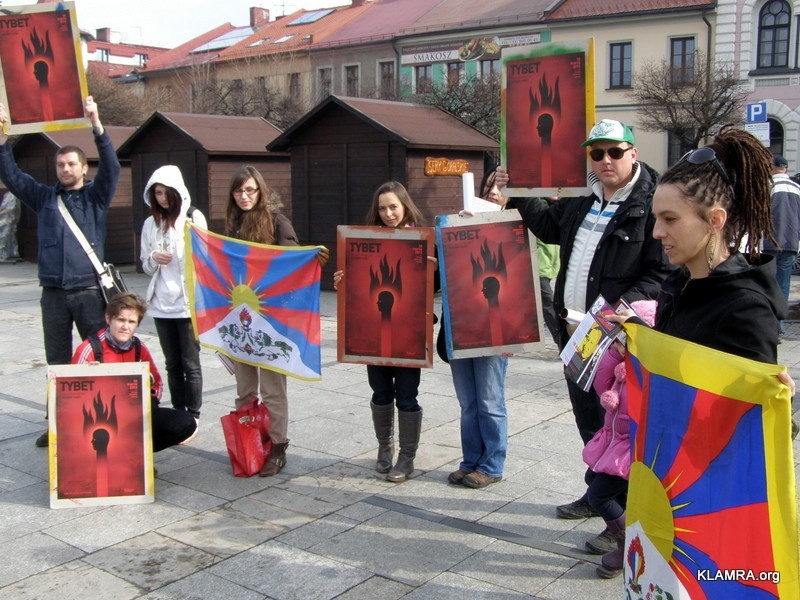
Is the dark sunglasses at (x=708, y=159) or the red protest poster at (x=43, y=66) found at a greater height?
the red protest poster at (x=43, y=66)

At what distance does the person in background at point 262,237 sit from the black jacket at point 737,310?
2.94 metres

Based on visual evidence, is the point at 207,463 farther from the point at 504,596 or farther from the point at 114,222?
the point at 114,222

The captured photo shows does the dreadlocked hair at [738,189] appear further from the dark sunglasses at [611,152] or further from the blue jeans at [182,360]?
the blue jeans at [182,360]

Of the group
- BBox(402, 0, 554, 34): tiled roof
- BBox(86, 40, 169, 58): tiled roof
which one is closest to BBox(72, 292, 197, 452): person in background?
BBox(402, 0, 554, 34): tiled roof

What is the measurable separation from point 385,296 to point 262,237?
92 cm

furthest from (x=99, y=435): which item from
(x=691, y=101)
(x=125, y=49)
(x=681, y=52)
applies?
(x=125, y=49)

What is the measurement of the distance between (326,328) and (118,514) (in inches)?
250

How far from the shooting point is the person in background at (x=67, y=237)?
5.79m

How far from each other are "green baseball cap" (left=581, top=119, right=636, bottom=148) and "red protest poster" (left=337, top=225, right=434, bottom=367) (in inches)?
52.3

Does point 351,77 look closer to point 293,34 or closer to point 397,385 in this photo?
point 293,34

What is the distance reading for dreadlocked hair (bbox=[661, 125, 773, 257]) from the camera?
272 cm

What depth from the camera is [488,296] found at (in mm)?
4848

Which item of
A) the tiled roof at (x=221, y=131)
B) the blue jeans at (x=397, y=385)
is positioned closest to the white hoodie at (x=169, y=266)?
the blue jeans at (x=397, y=385)

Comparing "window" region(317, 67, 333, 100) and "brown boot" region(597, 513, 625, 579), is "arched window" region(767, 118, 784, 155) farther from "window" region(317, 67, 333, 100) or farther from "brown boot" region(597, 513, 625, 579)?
"brown boot" region(597, 513, 625, 579)
